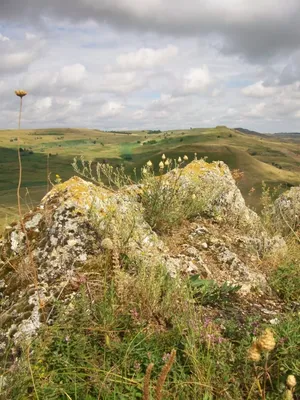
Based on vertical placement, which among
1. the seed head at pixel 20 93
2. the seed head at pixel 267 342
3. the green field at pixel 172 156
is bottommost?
the green field at pixel 172 156

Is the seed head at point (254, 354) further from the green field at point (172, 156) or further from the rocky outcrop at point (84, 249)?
the green field at point (172, 156)

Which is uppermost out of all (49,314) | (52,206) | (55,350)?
(52,206)

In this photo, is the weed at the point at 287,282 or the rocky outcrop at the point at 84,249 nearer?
the rocky outcrop at the point at 84,249

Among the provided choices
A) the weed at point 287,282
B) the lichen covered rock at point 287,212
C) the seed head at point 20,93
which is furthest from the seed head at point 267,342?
the lichen covered rock at point 287,212

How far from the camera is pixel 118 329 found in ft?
9.53

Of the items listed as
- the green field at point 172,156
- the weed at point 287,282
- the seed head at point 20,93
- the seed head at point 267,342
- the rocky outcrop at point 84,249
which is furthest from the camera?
the green field at point 172,156

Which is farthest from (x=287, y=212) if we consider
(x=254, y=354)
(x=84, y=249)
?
(x=254, y=354)

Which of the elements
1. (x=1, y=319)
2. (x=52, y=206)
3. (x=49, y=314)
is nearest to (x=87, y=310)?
(x=49, y=314)

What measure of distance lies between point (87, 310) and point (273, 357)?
151 cm

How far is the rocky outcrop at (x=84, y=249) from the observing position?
332 cm

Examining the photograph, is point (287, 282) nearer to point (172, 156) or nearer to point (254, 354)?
point (254, 354)

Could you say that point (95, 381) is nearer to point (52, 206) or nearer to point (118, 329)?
point (118, 329)

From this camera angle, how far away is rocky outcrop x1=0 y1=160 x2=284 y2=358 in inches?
131

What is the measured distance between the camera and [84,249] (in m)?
3.88
